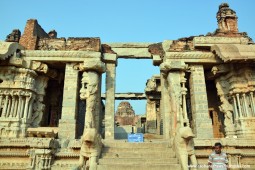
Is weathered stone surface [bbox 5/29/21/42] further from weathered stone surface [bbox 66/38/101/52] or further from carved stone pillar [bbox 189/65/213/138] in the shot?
carved stone pillar [bbox 189/65/213/138]

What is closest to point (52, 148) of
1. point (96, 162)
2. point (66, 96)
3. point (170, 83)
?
point (96, 162)

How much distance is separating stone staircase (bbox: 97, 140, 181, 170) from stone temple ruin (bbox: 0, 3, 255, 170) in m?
0.04

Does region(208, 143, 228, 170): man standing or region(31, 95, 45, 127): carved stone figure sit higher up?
region(31, 95, 45, 127): carved stone figure

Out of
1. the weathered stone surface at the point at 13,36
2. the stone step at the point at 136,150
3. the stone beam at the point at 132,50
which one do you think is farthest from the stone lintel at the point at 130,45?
the stone step at the point at 136,150

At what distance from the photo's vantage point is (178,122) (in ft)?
30.6

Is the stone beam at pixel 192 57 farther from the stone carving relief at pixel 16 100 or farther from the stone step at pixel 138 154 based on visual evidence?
the stone carving relief at pixel 16 100

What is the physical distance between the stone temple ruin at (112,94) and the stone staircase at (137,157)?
4 centimetres

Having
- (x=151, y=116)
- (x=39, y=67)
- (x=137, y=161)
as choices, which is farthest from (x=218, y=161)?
(x=151, y=116)

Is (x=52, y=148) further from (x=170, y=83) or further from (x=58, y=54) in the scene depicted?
(x=170, y=83)

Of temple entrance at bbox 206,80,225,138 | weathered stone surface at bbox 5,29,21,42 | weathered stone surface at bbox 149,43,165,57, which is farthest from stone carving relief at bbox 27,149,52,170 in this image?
temple entrance at bbox 206,80,225,138

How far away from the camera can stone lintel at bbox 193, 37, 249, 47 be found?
1161 cm

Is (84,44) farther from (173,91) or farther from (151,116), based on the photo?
(151,116)

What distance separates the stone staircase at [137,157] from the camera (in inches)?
281

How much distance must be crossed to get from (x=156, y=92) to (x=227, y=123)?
853cm
